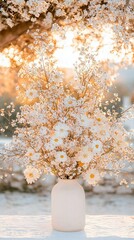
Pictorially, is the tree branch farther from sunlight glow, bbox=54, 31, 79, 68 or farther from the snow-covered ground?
the snow-covered ground

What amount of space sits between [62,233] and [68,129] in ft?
1.40

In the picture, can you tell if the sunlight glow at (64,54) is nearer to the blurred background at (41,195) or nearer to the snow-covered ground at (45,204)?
the blurred background at (41,195)

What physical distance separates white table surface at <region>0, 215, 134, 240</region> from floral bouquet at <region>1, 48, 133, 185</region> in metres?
0.20

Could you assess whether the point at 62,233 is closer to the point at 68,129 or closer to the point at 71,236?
the point at 71,236

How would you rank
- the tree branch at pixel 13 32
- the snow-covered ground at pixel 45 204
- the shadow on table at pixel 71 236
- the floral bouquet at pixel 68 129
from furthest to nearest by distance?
1. the snow-covered ground at pixel 45 204
2. the tree branch at pixel 13 32
3. the floral bouquet at pixel 68 129
4. the shadow on table at pixel 71 236

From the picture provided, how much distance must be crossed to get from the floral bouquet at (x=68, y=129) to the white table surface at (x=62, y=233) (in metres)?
0.20

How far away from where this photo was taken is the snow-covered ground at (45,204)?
7237 millimetres

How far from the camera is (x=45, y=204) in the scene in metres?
7.90

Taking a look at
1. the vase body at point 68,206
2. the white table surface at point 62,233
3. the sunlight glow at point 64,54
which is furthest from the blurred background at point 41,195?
the vase body at point 68,206

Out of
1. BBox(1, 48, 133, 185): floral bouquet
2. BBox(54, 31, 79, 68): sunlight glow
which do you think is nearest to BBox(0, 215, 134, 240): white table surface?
BBox(1, 48, 133, 185): floral bouquet

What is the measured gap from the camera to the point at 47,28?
192 inches

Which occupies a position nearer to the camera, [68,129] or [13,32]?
[68,129]

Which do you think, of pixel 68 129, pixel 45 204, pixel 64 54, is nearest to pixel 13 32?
pixel 64 54

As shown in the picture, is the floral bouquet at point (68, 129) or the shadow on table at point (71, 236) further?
the floral bouquet at point (68, 129)
